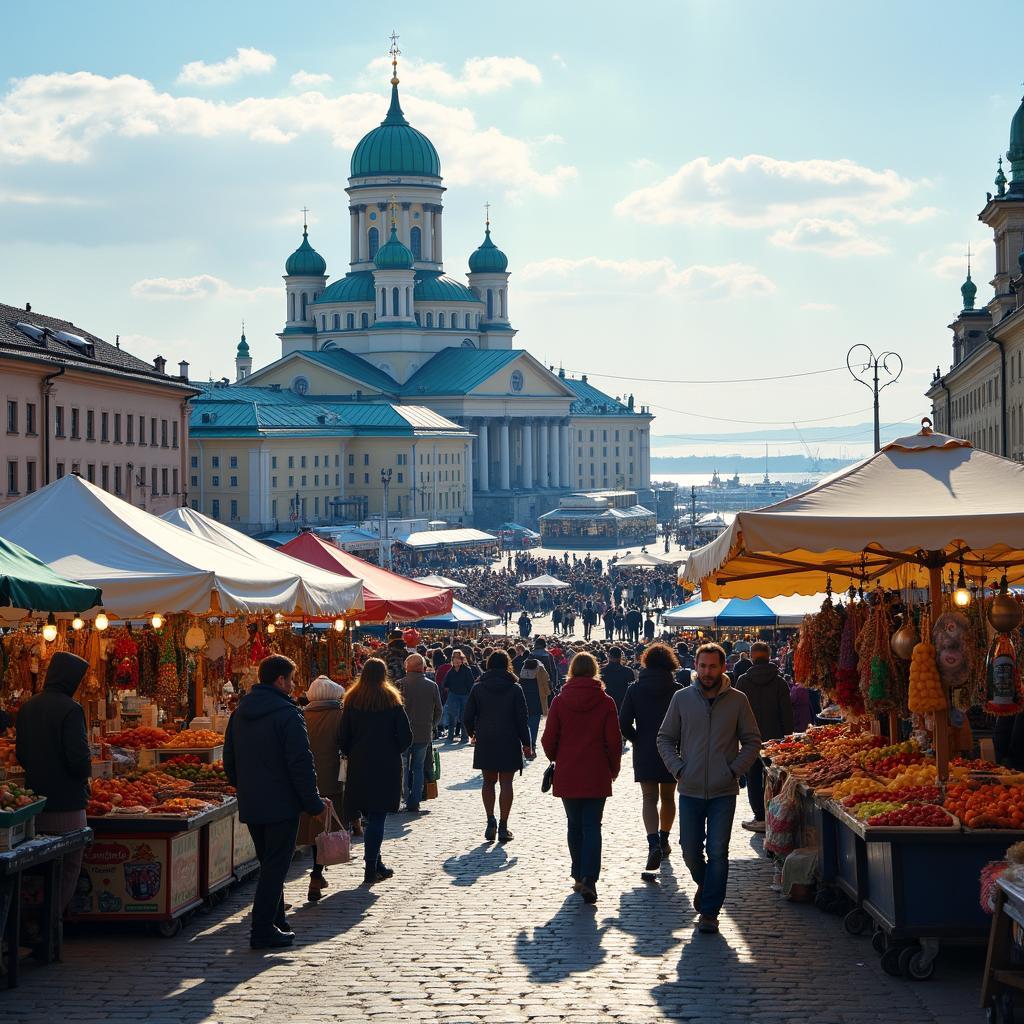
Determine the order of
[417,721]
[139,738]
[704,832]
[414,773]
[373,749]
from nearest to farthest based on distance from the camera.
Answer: [704,832], [373,749], [139,738], [414,773], [417,721]

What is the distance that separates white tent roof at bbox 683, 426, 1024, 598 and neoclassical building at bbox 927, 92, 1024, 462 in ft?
134

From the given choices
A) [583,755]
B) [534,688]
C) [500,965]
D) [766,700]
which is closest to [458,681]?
[534,688]

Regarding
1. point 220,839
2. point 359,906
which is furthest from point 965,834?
point 220,839

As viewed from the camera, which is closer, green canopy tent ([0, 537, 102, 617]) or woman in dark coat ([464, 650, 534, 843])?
green canopy tent ([0, 537, 102, 617])

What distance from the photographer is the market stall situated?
10359mm

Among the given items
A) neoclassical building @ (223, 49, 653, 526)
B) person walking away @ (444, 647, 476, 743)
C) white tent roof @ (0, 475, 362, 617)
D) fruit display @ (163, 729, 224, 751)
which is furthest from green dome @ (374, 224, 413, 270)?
fruit display @ (163, 729, 224, 751)

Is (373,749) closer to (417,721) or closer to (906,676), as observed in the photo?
(906,676)

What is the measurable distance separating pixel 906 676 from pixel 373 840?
3.63m

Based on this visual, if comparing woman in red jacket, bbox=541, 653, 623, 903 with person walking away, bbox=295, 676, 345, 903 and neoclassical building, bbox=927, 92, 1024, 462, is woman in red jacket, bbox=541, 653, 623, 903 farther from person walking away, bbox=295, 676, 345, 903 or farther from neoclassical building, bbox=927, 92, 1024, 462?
neoclassical building, bbox=927, 92, 1024, 462

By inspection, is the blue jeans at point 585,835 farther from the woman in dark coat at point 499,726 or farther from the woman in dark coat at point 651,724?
the woman in dark coat at point 499,726

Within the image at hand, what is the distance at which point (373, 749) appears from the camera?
13.5 meters

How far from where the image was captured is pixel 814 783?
12.9 metres

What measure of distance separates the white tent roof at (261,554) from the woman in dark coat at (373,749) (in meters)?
4.28

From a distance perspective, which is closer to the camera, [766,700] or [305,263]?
[766,700]
